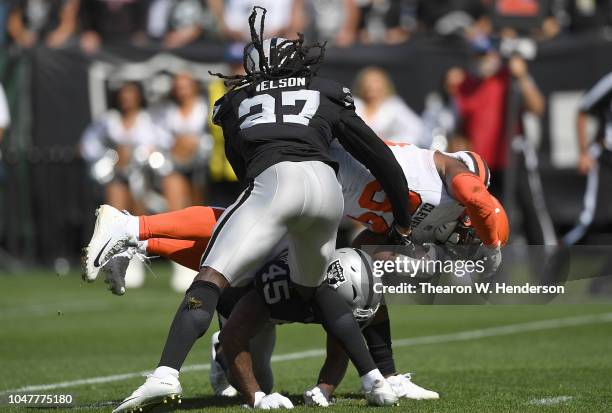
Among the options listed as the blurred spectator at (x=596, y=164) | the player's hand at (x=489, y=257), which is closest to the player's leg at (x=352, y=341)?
the player's hand at (x=489, y=257)

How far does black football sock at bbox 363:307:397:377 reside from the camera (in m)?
6.20

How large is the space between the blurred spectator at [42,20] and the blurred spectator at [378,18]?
3637 mm

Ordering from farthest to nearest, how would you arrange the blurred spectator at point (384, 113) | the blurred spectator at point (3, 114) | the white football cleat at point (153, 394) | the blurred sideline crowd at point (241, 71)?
the blurred sideline crowd at point (241, 71)
the blurred spectator at point (384, 113)
the blurred spectator at point (3, 114)
the white football cleat at point (153, 394)

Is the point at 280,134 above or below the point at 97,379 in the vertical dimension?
above

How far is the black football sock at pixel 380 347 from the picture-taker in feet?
20.3

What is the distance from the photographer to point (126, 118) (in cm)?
1420

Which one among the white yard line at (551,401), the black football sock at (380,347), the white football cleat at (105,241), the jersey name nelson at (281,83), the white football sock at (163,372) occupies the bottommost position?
the white yard line at (551,401)

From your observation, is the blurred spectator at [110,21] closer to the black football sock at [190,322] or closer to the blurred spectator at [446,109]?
the blurred spectator at [446,109]

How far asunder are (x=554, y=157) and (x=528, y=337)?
501cm

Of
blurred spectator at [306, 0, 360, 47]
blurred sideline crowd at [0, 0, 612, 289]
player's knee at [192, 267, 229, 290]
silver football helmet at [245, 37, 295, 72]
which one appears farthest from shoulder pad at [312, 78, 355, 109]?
blurred spectator at [306, 0, 360, 47]

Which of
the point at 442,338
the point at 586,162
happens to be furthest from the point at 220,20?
the point at 442,338

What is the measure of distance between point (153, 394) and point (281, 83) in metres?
1.53

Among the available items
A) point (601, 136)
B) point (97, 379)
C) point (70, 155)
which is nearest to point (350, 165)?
point (97, 379)

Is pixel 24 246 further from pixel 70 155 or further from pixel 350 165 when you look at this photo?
pixel 350 165
